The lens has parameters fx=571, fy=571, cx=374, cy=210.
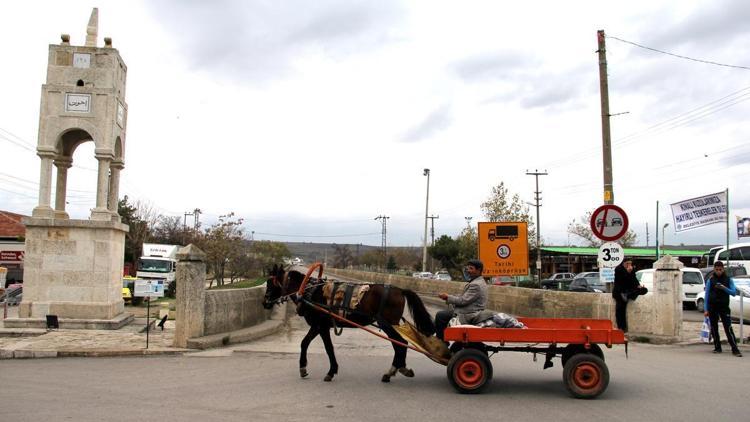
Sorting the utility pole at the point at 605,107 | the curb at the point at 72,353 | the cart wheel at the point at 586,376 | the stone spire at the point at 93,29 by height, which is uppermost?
the stone spire at the point at 93,29

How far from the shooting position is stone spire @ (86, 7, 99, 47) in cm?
1494

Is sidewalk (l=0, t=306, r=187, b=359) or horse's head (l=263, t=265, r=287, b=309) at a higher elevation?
horse's head (l=263, t=265, r=287, b=309)

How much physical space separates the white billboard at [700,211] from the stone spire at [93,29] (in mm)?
23441

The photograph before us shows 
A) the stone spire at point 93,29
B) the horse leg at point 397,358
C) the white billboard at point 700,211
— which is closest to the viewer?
the horse leg at point 397,358

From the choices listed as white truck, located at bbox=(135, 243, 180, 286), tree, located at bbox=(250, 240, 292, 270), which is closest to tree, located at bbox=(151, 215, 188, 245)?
tree, located at bbox=(250, 240, 292, 270)

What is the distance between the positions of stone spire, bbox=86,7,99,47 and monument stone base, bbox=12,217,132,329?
4.77 meters

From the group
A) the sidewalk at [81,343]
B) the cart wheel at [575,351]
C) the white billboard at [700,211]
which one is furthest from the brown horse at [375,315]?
the white billboard at [700,211]

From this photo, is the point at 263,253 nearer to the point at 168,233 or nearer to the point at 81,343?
the point at 168,233

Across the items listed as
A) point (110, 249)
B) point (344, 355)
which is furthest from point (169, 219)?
point (344, 355)

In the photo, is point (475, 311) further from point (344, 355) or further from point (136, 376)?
point (136, 376)

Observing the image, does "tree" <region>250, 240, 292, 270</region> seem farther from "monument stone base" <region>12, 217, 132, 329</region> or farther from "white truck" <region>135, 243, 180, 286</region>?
"monument stone base" <region>12, 217, 132, 329</region>

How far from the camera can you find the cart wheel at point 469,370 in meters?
7.36

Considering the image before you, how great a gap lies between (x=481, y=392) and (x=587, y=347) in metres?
1.48

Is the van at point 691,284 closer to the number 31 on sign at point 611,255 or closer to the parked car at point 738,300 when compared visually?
the parked car at point 738,300
